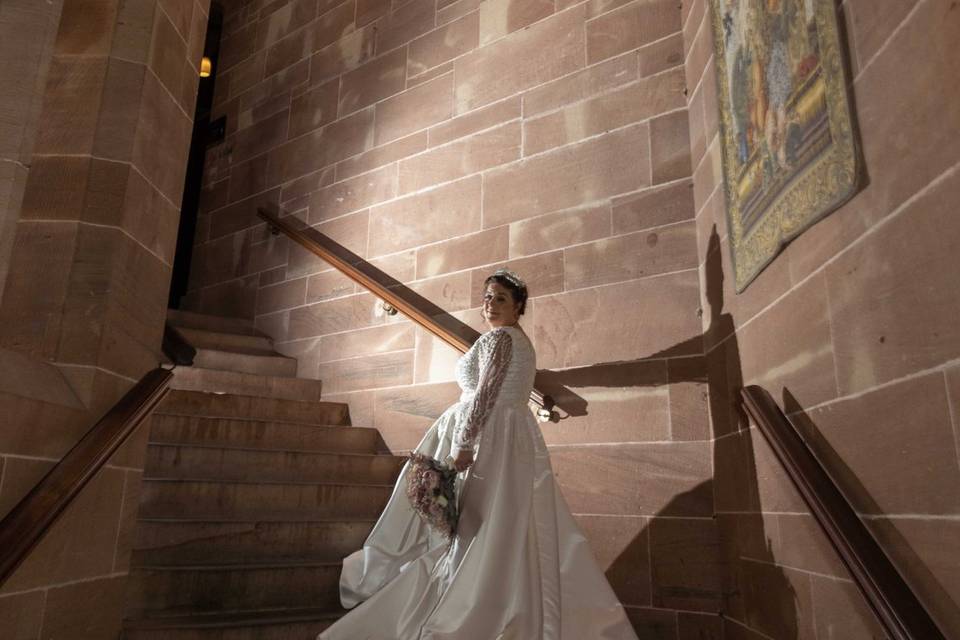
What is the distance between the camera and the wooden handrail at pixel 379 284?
4.36m

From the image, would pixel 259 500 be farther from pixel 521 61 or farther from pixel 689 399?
pixel 521 61

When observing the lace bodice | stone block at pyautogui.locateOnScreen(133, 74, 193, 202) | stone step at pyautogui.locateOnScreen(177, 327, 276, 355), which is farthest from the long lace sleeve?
stone step at pyautogui.locateOnScreen(177, 327, 276, 355)

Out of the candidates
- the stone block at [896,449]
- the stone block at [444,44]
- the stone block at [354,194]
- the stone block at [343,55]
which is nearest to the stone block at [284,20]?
the stone block at [343,55]

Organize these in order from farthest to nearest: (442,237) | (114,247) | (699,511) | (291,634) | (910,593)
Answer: (442,237) → (699,511) → (291,634) → (114,247) → (910,593)

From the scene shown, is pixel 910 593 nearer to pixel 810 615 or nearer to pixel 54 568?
pixel 810 615

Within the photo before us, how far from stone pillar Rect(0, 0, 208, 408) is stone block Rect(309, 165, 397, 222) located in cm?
258

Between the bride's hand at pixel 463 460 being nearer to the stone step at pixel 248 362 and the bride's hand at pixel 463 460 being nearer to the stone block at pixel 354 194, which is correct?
the stone step at pixel 248 362

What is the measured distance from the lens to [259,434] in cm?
407

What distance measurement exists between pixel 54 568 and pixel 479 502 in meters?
1.44

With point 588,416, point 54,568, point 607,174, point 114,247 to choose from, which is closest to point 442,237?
point 607,174

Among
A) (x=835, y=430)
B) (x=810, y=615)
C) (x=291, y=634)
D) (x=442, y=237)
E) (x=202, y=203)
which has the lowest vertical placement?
(x=291, y=634)

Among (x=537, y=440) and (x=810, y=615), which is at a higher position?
(x=537, y=440)

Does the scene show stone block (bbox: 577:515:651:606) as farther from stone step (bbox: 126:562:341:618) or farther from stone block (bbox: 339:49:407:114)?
stone block (bbox: 339:49:407:114)

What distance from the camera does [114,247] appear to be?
8.41ft
